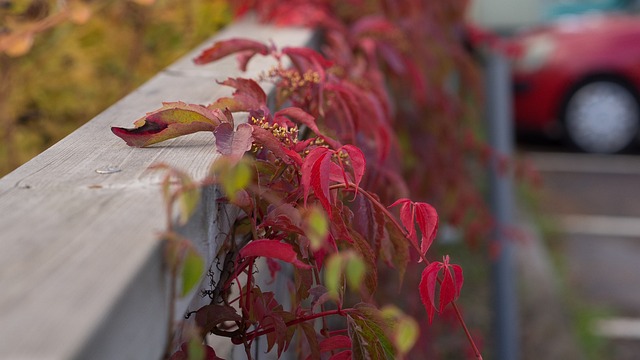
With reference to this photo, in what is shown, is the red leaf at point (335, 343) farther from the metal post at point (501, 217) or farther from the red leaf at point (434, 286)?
the metal post at point (501, 217)

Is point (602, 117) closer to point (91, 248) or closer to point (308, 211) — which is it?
point (308, 211)

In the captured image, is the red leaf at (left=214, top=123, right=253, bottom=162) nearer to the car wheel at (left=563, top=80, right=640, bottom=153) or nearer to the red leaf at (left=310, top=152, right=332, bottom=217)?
the red leaf at (left=310, top=152, right=332, bottom=217)

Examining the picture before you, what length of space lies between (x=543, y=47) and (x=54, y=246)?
7.98m

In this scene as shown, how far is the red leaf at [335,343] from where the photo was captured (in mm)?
1139

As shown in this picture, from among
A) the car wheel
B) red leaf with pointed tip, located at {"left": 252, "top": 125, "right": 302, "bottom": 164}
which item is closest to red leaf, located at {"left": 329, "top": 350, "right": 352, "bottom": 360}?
red leaf with pointed tip, located at {"left": 252, "top": 125, "right": 302, "bottom": 164}

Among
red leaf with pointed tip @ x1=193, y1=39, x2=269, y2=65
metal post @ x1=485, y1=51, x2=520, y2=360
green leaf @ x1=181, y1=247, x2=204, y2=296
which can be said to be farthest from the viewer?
metal post @ x1=485, y1=51, x2=520, y2=360

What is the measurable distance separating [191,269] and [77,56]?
1.85m

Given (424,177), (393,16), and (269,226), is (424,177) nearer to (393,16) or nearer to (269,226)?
(393,16)

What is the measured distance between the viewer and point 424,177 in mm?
3318

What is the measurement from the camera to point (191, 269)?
30.0 inches

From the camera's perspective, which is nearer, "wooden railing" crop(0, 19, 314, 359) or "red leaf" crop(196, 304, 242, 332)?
"wooden railing" crop(0, 19, 314, 359)

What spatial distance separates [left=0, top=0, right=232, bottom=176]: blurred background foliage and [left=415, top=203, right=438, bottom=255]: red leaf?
1.05 meters

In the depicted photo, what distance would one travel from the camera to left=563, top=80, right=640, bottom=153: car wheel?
860cm

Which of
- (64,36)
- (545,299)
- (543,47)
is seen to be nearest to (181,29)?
(64,36)
